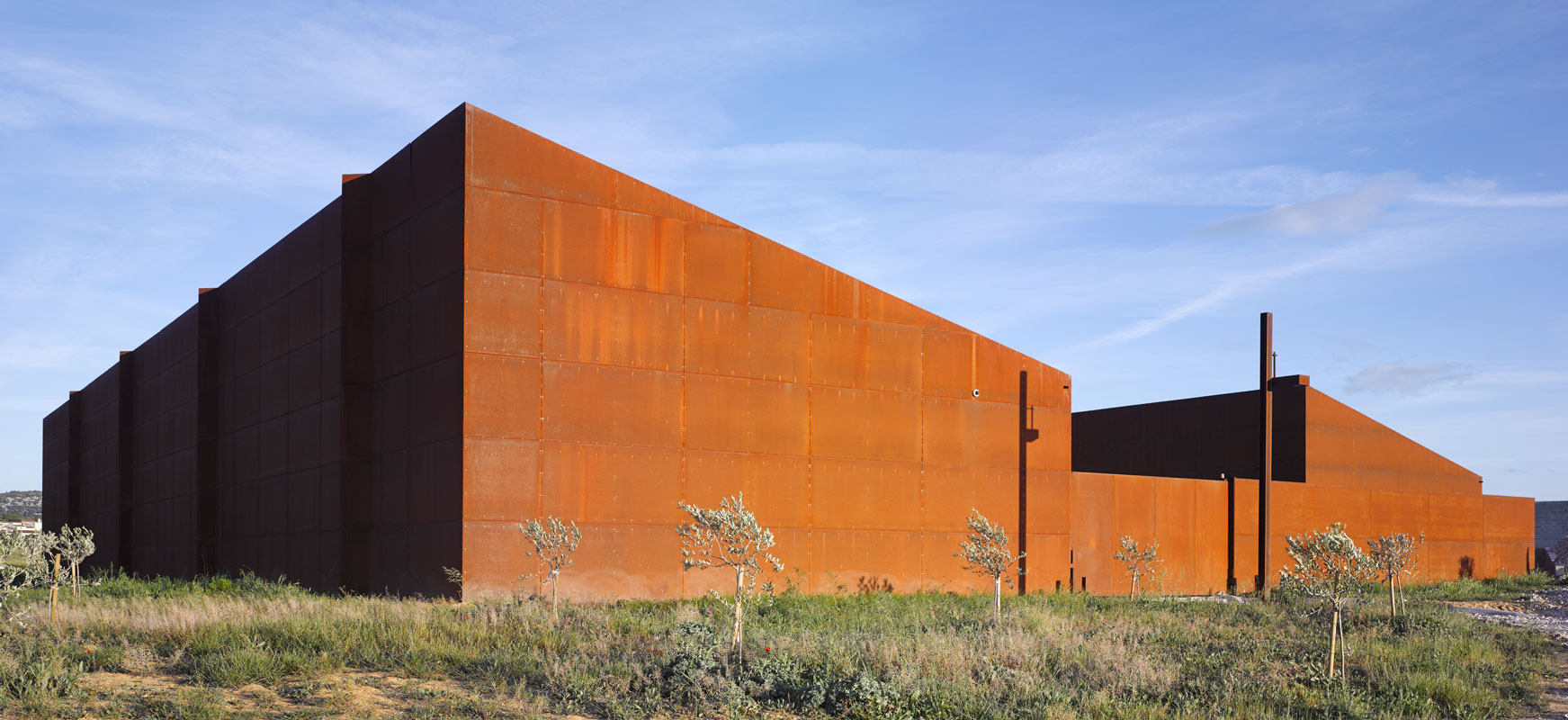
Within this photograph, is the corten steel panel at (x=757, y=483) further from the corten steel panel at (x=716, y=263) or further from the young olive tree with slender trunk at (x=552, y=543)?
the corten steel panel at (x=716, y=263)

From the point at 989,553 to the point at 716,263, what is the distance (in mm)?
8740

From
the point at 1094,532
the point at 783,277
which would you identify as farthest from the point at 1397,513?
the point at 783,277

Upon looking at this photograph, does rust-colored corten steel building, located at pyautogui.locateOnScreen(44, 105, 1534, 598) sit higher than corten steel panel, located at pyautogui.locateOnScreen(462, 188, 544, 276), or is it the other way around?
corten steel panel, located at pyautogui.locateOnScreen(462, 188, 544, 276)

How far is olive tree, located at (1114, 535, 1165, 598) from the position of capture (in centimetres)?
3259

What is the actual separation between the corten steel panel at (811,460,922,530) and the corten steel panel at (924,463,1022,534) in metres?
0.43

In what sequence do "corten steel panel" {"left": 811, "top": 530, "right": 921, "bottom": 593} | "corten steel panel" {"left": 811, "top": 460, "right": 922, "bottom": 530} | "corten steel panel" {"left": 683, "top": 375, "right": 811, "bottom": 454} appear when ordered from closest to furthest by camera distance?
1. "corten steel panel" {"left": 683, "top": 375, "right": 811, "bottom": 454}
2. "corten steel panel" {"left": 811, "top": 530, "right": 921, "bottom": 593}
3. "corten steel panel" {"left": 811, "top": 460, "right": 922, "bottom": 530}

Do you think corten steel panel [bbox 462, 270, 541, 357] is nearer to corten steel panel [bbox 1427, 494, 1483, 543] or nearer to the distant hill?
corten steel panel [bbox 1427, 494, 1483, 543]

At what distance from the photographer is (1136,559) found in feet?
→ 107

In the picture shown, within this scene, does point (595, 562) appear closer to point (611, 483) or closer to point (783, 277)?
point (611, 483)

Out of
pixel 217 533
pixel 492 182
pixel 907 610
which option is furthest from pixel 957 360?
pixel 217 533

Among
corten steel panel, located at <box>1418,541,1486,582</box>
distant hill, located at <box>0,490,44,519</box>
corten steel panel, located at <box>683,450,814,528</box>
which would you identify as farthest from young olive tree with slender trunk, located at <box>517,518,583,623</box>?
distant hill, located at <box>0,490,44,519</box>

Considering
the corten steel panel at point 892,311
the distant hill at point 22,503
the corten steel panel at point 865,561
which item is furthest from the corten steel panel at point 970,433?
the distant hill at point 22,503

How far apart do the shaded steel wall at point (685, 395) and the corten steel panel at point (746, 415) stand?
0.05 m

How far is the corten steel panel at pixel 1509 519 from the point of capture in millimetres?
47219
